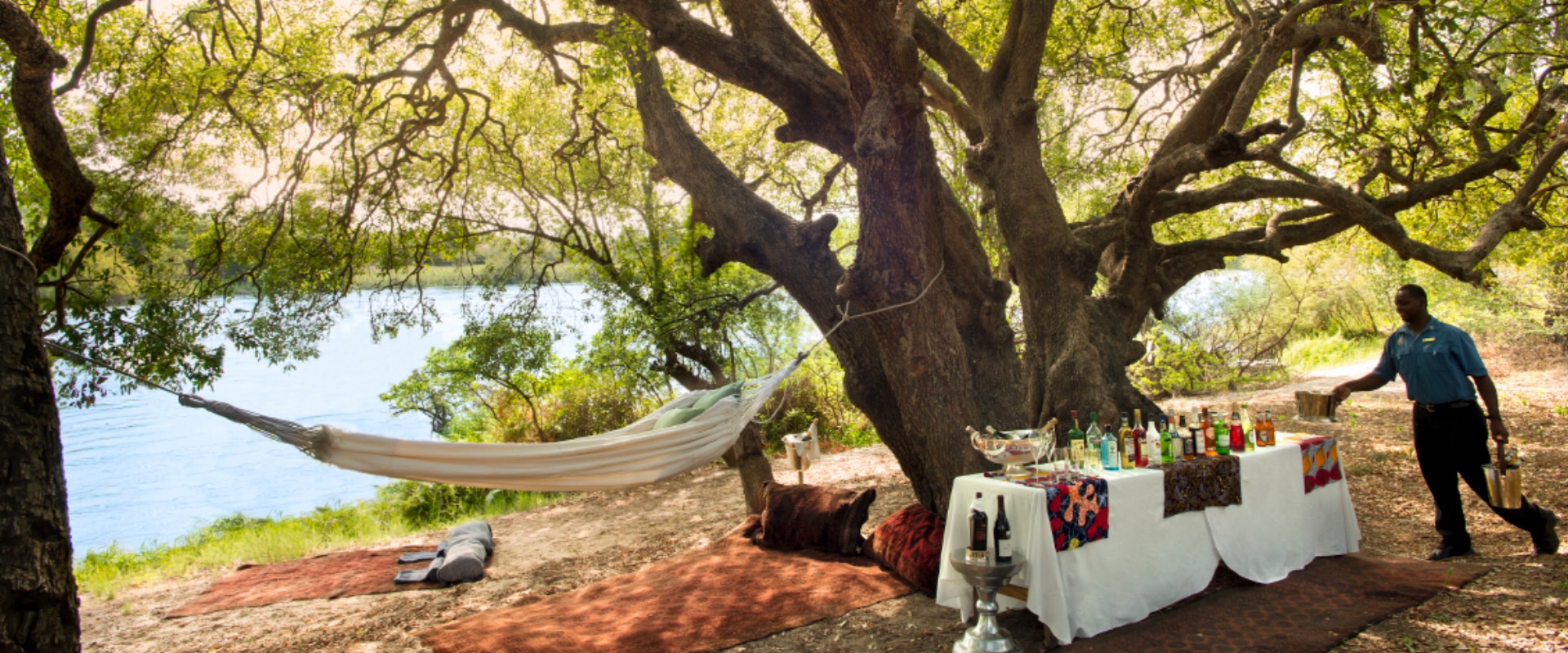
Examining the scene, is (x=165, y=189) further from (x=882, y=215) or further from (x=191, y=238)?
(x=882, y=215)

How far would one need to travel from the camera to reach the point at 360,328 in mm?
48062

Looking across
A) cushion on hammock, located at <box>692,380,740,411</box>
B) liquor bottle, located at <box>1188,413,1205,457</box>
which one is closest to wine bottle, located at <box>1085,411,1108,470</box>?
liquor bottle, located at <box>1188,413,1205,457</box>

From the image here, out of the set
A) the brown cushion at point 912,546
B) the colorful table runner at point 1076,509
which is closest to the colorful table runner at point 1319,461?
the colorful table runner at point 1076,509

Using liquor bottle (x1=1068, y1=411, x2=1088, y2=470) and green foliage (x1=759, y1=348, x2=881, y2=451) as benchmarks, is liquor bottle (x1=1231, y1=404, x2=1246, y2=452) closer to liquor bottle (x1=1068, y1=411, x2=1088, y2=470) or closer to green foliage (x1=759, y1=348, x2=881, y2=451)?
liquor bottle (x1=1068, y1=411, x2=1088, y2=470)

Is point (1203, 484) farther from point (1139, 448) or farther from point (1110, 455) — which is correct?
point (1110, 455)

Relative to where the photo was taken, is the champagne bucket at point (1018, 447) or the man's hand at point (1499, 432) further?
the man's hand at point (1499, 432)

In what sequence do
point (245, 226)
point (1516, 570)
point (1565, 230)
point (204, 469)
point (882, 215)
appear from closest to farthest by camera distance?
point (1516, 570) < point (882, 215) < point (245, 226) < point (1565, 230) < point (204, 469)

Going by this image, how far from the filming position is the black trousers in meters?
3.36

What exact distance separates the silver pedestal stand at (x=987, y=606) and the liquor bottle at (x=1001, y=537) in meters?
0.03

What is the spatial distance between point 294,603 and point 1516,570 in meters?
5.33

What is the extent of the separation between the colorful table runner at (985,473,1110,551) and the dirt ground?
1.19 ft

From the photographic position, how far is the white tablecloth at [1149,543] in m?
2.70

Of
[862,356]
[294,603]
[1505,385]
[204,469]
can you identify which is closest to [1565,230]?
[1505,385]

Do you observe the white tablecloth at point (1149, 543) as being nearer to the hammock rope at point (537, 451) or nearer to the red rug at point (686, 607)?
the red rug at point (686, 607)
